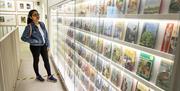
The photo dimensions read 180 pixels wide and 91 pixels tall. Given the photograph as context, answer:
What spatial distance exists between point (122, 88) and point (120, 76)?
12 cm

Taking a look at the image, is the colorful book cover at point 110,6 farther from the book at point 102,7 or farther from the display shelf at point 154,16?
the display shelf at point 154,16

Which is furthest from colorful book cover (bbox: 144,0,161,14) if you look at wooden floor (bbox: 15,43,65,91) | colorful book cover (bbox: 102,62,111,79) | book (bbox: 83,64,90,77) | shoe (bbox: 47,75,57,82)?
shoe (bbox: 47,75,57,82)

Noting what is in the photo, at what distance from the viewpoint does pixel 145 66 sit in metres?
1.41

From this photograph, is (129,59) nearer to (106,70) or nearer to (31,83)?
(106,70)

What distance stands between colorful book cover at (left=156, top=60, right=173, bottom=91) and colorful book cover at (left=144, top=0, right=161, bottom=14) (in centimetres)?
32

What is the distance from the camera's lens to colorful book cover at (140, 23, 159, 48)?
130 centimetres

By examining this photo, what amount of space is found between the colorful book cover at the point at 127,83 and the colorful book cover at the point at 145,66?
205mm

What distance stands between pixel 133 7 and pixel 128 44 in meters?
0.29

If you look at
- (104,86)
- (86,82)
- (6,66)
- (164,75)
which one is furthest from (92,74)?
(164,75)

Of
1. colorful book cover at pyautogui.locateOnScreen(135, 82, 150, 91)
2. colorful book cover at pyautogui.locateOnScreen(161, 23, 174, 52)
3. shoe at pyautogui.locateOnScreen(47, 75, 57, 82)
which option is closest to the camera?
colorful book cover at pyautogui.locateOnScreen(161, 23, 174, 52)

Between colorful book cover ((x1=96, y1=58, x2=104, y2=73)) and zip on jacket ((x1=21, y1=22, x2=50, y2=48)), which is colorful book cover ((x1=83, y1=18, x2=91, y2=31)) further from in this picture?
zip on jacket ((x1=21, y1=22, x2=50, y2=48))

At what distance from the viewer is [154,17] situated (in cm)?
124

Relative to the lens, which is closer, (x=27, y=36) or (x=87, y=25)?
(x=87, y=25)

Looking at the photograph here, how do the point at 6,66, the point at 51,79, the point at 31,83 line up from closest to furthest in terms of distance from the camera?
the point at 6,66
the point at 31,83
the point at 51,79
